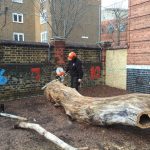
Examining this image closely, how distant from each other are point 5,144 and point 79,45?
8.32 m

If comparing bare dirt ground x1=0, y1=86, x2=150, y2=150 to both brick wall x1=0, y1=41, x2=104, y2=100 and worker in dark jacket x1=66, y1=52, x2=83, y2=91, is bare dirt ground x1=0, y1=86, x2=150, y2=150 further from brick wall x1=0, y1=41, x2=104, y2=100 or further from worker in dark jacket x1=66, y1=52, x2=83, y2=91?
brick wall x1=0, y1=41, x2=104, y2=100

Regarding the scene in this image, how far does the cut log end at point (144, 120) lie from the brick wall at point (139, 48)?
5826 mm

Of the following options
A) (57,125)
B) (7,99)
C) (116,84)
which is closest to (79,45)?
(116,84)

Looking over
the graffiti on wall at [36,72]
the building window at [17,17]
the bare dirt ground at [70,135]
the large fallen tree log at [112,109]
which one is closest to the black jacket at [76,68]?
the graffiti on wall at [36,72]

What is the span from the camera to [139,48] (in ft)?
41.7

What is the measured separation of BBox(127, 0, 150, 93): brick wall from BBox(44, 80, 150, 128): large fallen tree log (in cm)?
483

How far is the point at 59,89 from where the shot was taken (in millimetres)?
9758

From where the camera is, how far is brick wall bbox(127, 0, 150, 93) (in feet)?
40.3

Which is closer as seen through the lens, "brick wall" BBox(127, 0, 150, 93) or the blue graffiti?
the blue graffiti

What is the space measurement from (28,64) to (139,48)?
4859 millimetres

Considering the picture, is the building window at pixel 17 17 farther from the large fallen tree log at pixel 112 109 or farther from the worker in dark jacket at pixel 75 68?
the large fallen tree log at pixel 112 109

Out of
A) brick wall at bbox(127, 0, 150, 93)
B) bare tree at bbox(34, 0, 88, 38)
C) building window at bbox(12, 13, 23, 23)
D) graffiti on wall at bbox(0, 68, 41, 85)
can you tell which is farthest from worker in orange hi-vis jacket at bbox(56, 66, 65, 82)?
building window at bbox(12, 13, 23, 23)

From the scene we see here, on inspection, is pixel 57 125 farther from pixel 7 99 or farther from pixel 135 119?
pixel 7 99

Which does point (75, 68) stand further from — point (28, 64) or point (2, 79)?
point (2, 79)
